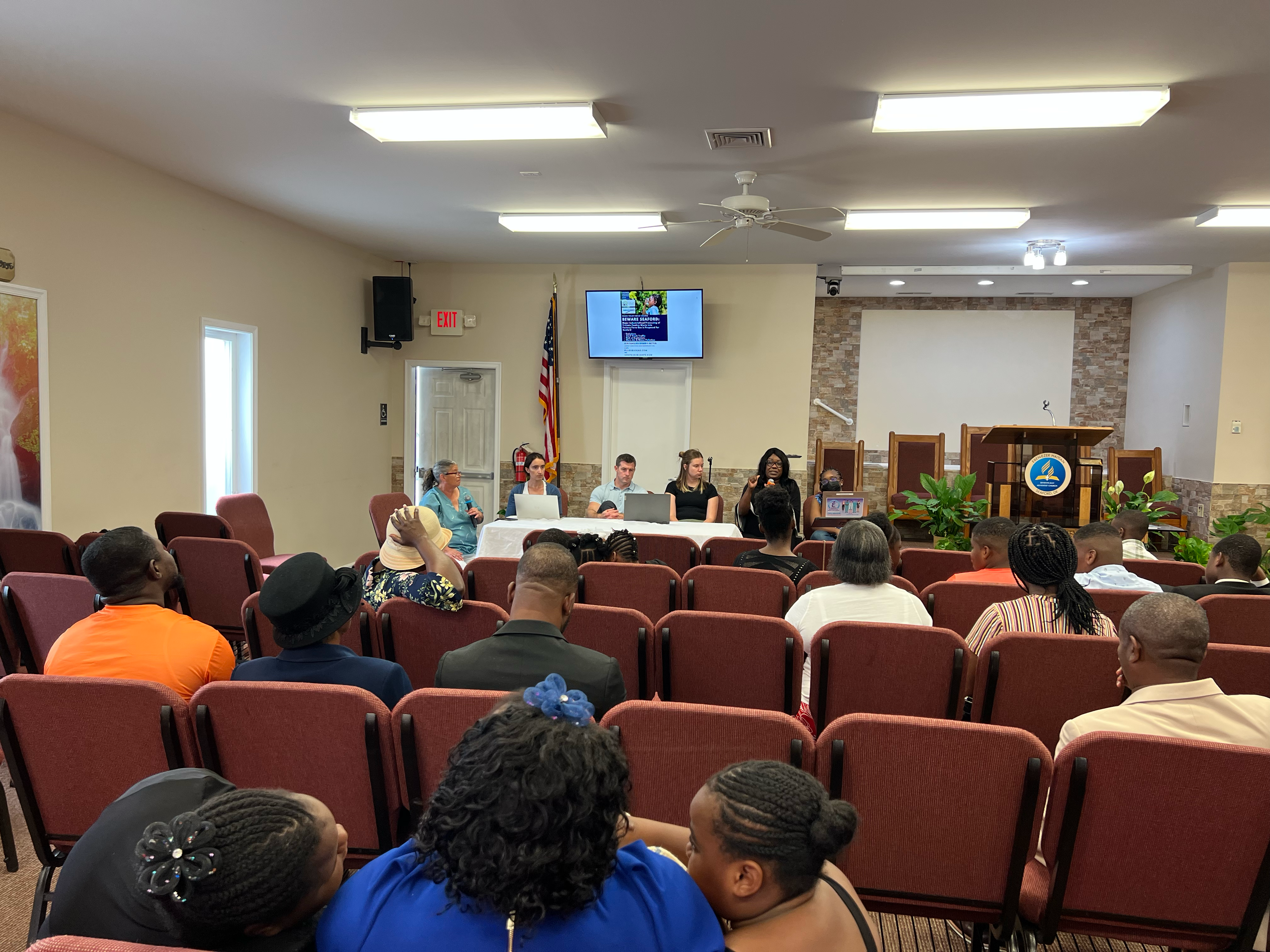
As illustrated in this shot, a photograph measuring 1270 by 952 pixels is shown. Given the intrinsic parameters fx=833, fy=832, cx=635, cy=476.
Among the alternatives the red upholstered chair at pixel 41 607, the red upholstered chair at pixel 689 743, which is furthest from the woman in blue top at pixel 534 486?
the red upholstered chair at pixel 689 743

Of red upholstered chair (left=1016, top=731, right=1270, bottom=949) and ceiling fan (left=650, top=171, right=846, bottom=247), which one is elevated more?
ceiling fan (left=650, top=171, right=846, bottom=247)

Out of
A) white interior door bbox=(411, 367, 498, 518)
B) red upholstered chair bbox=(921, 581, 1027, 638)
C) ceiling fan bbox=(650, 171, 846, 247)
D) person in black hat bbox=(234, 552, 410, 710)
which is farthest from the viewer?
white interior door bbox=(411, 367, 498, 518)

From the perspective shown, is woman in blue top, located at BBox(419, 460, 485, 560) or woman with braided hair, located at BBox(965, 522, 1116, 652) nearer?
woman with braided hair, located at BBox(965, 522, 1116, 652)

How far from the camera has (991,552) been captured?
3.70m

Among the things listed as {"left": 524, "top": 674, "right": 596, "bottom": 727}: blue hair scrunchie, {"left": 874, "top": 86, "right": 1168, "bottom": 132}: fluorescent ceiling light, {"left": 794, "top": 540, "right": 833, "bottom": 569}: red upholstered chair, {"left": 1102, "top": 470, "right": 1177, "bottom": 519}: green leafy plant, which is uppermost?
{"left": 874, "top": 86, "right": 1168, "bottom": 132}: fluorescent ceiling light

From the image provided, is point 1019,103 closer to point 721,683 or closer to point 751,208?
point 751,208

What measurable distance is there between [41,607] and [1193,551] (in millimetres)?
7191

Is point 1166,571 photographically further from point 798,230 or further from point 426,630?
point 426,630

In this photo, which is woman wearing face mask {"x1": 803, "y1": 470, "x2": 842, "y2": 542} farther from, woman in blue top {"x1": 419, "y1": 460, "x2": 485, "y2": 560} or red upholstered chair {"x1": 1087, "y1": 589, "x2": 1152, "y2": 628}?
red upholstered chair {"x1": 1087, "y1": 589, "x2": 1152, "y2": 628}

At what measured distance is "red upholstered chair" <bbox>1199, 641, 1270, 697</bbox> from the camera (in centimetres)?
263

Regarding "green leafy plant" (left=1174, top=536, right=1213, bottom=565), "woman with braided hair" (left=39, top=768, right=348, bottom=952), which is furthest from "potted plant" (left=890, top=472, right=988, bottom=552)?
"woman with braided hair" (left=39, top=768, right=348, bottom=952)

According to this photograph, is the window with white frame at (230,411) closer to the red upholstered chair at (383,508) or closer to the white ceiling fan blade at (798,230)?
the red upholstered chair at (383,508)

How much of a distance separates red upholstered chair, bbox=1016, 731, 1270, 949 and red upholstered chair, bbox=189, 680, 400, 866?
4.94 ft

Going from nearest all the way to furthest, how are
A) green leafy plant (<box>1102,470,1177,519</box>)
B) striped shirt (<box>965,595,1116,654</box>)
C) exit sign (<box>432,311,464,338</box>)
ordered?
striped shirt (<box>965,595,1116,654</box>)
green leafy plant (<box>1102,470,1177,519</box>)
exit sign (<box>432,311,464,338</box>)
